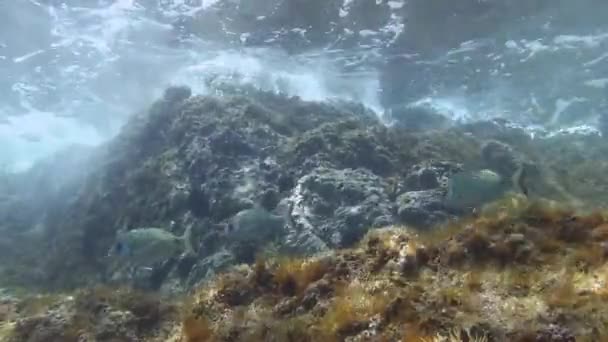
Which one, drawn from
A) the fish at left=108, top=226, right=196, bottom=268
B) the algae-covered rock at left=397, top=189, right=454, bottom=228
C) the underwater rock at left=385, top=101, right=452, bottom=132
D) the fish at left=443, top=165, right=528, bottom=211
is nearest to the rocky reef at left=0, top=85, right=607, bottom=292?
the algae-covered rock at left=397, top=189, right=454, bottom=228

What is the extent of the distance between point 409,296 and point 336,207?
594 centimetres

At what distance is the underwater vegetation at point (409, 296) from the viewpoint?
246 cm

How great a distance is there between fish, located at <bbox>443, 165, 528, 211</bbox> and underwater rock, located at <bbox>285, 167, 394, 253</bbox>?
213cm

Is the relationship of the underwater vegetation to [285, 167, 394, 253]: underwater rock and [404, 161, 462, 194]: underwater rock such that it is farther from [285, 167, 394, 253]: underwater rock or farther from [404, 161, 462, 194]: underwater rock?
[404, 161, 462, 194]: underwater rock

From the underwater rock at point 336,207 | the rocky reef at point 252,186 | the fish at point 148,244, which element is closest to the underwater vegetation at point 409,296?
the fish at point 148,244

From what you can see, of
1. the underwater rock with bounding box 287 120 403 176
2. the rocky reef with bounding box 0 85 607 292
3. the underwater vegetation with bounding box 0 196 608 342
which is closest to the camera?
the underwater vegetation with bounding box 0 196 608 342

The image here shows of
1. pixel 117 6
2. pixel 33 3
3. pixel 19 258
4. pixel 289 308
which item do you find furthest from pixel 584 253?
pixel 33 3

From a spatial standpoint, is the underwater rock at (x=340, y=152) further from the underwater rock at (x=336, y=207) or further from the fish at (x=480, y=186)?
the fish at (x=480, y=186)

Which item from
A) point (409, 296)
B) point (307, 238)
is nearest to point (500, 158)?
point (307, 238)

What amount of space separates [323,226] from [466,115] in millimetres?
27842

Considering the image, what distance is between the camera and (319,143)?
10672mm

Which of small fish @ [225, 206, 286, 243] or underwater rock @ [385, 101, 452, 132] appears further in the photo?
underwater rock @ [385, 101, 452, 132]

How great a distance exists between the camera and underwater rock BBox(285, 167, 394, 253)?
8148 millimetres

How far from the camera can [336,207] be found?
8.89 metres
